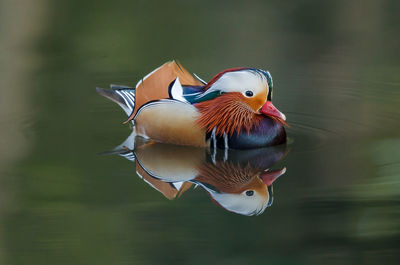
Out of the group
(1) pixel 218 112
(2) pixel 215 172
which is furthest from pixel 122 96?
(2) pixel 215 172

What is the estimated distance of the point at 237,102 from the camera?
5328 mm

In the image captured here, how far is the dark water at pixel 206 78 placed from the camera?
393 cm

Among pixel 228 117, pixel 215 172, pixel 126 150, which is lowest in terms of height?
pixel 126 150

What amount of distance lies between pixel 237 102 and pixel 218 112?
156mm

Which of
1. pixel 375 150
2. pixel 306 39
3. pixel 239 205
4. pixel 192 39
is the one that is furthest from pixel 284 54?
pixel 239 205

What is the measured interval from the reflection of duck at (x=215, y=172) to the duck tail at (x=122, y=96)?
1.23 feet

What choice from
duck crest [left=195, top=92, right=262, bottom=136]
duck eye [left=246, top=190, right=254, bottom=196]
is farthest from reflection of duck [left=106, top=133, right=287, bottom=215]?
duck crest [left=195, top=92, right=262, bottom=136]

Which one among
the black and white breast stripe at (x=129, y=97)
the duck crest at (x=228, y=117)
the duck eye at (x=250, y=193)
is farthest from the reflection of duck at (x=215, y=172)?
the black and white breast stripe at (x=129, y=97)

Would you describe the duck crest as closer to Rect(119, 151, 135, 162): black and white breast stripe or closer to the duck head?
the duck head

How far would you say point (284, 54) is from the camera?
7.56 m

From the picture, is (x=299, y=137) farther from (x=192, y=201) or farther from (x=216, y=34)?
(x=216, y=34)

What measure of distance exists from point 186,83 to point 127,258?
203 cm

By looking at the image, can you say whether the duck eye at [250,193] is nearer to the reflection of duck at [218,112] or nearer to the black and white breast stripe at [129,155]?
the reflection of duck at [218,112]

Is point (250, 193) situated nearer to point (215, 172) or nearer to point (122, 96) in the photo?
point (215, 172)
